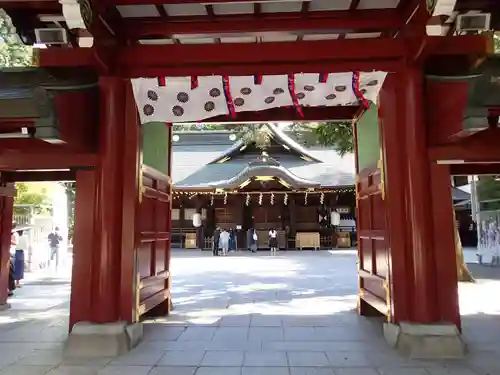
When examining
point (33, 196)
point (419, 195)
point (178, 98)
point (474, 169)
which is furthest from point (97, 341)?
point (33, 196)

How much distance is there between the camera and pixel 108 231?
4754 millimetres

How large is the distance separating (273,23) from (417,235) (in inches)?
113

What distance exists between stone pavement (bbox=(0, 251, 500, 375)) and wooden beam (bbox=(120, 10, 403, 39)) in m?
3.60

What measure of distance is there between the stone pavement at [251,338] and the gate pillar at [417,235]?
1.03 feet

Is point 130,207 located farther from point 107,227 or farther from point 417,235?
point 417,235

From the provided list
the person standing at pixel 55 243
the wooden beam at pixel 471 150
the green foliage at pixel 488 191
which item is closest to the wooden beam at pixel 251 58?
the wooden beam at pixel 471 150

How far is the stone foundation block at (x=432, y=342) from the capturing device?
434cm

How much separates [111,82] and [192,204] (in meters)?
19.7

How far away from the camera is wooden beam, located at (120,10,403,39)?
4793mm

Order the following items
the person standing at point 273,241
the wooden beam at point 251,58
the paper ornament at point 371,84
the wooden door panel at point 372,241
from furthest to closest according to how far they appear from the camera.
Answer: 1. the person standing at point 273,241
2. the wooden door panel at point 372,241
3. the paper ornament at point 371,84
4. the wooden beam at point 251,58

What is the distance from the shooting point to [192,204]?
2442 centimetres

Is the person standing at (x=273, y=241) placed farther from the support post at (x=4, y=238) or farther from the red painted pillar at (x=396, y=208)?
the red painted pillar at (x=396, y=208)

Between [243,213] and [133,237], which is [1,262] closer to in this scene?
[133,237]

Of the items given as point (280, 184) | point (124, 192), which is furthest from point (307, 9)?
point (280, 184)
